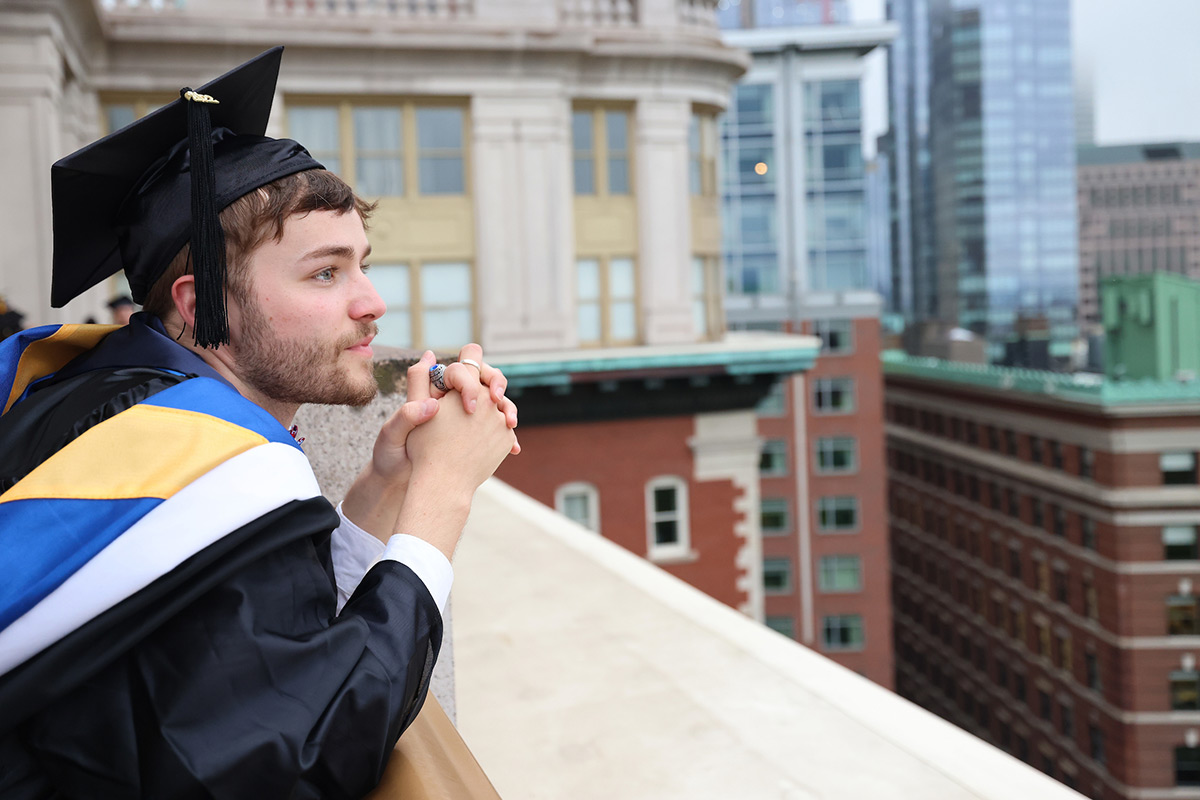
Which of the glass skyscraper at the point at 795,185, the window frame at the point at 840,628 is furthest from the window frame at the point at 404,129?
the glass skyscraper at the point at 795,185

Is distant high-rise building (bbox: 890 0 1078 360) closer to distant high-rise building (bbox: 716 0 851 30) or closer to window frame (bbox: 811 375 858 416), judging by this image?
distant high-rise building (bbox: 716 0 851 30)

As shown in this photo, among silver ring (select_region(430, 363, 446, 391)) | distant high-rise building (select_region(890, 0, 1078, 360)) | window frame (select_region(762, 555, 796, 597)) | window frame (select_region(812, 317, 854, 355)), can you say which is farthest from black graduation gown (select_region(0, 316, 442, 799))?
distant high-rise building (select_region(890, 0, 1078, 360))

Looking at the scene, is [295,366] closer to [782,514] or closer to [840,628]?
[840,628]

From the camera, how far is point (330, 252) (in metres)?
1.95

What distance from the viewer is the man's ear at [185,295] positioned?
1.94m

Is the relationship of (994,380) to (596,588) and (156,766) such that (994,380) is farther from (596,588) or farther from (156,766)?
Answer: (156,766)

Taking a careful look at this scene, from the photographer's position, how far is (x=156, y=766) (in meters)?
1.45

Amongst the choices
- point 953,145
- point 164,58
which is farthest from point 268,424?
point 953,145

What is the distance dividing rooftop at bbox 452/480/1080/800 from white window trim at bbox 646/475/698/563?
55.2ft

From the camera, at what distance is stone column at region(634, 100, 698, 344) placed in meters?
21.6

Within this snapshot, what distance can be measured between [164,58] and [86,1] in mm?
2984

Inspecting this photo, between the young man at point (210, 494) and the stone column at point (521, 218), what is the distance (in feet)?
59.5

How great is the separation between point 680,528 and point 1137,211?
170m

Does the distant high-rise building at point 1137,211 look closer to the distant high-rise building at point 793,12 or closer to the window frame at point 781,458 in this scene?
the distant high-rise building at point 793,12
